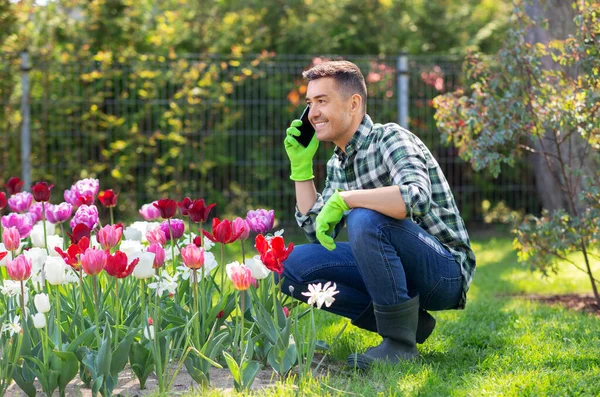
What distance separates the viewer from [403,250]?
127 inches

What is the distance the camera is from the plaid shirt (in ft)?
10.6

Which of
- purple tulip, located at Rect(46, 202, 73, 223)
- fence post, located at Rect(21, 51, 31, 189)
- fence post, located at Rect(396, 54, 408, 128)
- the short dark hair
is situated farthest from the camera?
fence post, located at Rect(396, 54, 408, 128)

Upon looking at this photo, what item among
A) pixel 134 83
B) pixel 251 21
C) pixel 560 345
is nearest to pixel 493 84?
pixel 560 345

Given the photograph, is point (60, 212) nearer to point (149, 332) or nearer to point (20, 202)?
point (20, 202)

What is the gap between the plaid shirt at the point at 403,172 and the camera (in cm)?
324

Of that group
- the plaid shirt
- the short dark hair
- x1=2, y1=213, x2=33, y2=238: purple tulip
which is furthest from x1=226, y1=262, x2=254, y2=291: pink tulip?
x1=2, y1=213, x2=33, y2=238: purple tulip

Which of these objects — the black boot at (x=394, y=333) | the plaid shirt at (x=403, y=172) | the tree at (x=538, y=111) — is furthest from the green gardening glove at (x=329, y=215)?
the tree at (x=538, y=111)

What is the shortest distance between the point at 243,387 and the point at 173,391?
23 centimetres

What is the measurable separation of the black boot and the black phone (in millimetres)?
802

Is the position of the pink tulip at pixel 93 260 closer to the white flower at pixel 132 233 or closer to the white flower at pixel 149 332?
the white flower at pixel 149 332

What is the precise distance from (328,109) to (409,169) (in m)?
0.42

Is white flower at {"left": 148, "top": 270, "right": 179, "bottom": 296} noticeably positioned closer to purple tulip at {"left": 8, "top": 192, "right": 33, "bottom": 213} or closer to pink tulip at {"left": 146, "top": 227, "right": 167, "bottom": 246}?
pink tulip at {"left": 146, "top": 227, "right": 167, "bottom": 246}

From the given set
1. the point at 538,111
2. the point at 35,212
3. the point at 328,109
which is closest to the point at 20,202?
the point at 35,212

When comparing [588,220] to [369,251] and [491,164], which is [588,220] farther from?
[369,251]
